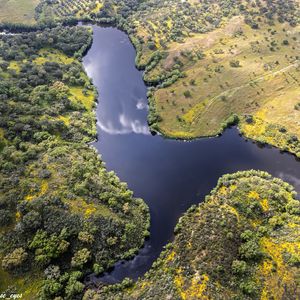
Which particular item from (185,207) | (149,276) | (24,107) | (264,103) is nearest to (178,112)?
(264,103)

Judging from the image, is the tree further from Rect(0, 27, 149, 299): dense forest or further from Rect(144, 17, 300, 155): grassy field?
Rect(144, 17, 300, 155): grassy field

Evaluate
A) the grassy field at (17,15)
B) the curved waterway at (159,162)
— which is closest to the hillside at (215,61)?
the curved waterway at (159,162)

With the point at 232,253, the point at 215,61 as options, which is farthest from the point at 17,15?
the point at 232,253

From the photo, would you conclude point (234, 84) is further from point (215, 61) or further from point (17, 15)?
point (17, 15)

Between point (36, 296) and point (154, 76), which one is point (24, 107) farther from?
point (36, 296)

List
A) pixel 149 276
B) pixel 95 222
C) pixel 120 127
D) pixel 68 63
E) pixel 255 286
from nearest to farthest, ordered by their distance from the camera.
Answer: pixel 255 286 → pixel 149 276 → pixel 95 222 → pixel 120 127 → pixel 68 63

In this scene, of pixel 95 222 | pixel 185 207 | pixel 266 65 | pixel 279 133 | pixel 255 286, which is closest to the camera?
pixel 255 286

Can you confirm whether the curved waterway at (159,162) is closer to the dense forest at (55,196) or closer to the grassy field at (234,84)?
the dense forest at (55,196)
